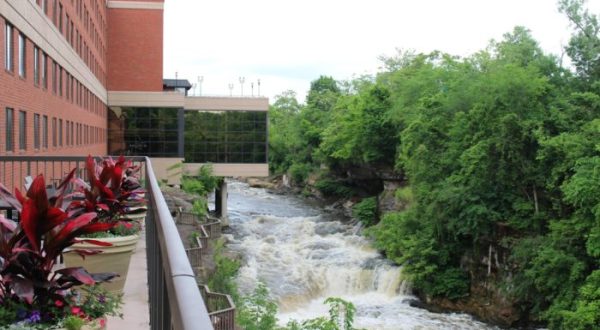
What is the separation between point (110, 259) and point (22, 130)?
554 inches

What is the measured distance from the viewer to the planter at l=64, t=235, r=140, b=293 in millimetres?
5406

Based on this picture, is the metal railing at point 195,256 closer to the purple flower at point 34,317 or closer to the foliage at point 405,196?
the purple flower at point 34,317

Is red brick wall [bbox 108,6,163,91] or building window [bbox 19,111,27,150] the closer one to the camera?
building window [bbox 19,111,27,150]

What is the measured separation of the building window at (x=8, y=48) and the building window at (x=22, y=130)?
5.98ft

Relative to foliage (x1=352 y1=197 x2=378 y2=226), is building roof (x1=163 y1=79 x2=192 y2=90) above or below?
above

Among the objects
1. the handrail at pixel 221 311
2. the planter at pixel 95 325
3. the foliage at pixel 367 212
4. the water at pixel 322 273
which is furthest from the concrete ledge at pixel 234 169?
the planter at pixel 95 325

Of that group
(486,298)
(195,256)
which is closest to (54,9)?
(195,256)

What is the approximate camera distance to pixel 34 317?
342 centimetres

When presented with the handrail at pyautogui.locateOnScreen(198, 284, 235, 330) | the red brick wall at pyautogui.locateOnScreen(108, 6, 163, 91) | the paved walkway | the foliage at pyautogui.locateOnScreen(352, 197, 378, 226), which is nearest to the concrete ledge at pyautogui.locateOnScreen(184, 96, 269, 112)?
the red brick wall at pyautogui.locateOnScreen(108, 6, 163, 91)

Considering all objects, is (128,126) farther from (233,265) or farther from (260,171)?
(233,265)

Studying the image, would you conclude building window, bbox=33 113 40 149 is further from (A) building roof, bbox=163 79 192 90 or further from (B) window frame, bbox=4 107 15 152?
(A) building roof, bbox=163 79 192 90

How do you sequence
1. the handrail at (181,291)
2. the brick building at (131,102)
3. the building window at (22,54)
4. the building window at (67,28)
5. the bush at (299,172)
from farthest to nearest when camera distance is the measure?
the bush at (299,172) < the brick building at (131,102) < the building window at (67,28) < the building window at (22,54) < the handrail at (181,291)

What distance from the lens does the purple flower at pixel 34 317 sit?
3400 millimetres

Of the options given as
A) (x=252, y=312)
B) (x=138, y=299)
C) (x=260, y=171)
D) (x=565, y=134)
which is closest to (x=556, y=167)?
(x=565, y=134)
